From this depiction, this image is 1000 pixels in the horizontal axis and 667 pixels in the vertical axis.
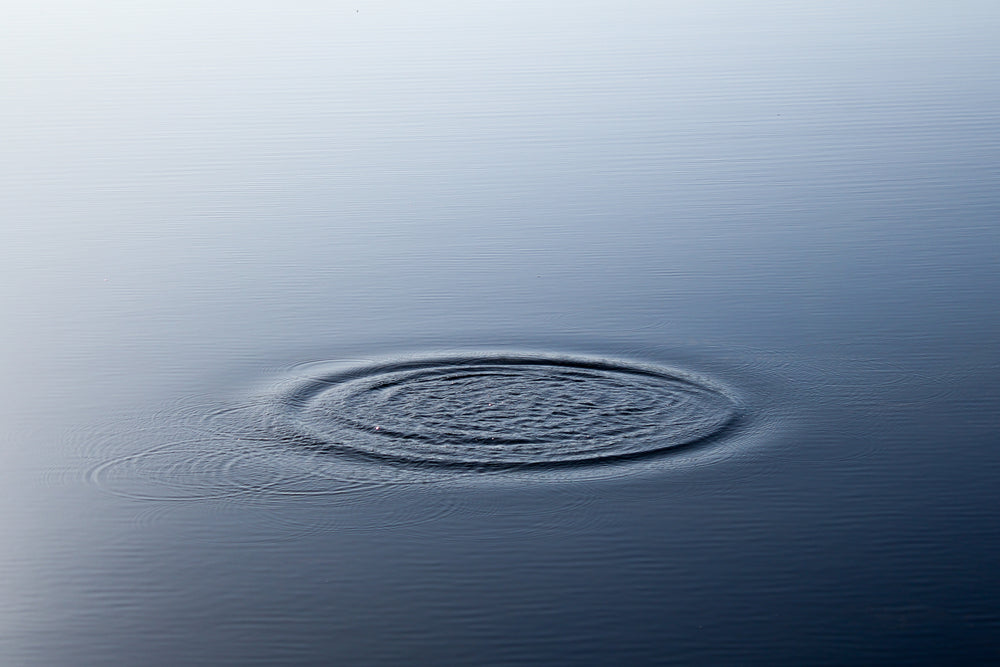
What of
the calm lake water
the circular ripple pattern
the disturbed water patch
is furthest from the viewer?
the circular ripple pattern

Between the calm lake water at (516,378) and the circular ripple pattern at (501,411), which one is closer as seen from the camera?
the calm lake water at (516,378)

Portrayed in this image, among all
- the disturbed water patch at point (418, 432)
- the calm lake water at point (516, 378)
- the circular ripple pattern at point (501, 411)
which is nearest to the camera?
the calm lake water at point (516, 378)

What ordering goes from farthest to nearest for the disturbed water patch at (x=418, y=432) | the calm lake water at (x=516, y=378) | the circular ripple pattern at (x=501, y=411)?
1. the circular ripple pattern at (x=501, y=411)
2. the disturbed water patch at (x=418, y=432)
3. the calm lake water at (x=516, y=378)

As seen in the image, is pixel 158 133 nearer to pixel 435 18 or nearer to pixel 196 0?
pixel 435 18

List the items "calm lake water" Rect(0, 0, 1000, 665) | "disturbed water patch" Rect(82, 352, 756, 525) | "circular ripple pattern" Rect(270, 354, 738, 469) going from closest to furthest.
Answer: "calm lake water" Rect(0, 0, 1000, 665) → "disturbed water patch" Rect(82, 352, 756, 525) → "circular ripple pattern" Rect(270, 354, 738, 469)
